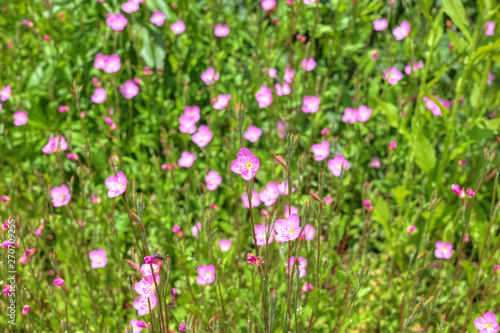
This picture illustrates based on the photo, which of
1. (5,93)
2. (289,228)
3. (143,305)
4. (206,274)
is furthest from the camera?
(5,93)

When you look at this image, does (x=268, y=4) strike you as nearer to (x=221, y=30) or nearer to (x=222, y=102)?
(x=221, y=30)

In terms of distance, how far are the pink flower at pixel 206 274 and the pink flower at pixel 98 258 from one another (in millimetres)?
624

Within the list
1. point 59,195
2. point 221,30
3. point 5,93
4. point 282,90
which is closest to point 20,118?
point 5,93

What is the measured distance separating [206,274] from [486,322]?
52.5 inches

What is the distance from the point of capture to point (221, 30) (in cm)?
344

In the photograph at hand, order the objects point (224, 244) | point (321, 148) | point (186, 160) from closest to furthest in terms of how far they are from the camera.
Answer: point (224, 244), point (321, 148), point (186, 160)

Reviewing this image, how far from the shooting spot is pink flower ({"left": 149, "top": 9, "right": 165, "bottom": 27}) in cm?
340

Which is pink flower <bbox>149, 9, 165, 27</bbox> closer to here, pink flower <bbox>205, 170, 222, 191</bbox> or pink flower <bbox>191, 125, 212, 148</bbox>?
pink flower <bbox>191, 125, 212, 148</bbox>

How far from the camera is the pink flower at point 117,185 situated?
1.80 meters

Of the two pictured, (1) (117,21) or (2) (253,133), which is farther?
(1) (117,21)

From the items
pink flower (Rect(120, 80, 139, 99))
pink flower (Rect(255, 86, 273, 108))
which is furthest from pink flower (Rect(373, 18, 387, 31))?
pink flower (Rect(120, 80, 139, 99))

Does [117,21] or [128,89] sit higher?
[117,21]

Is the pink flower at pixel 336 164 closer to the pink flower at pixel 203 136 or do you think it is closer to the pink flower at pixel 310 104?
the pink flower at pixel 310 104

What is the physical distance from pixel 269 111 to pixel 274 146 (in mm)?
268
